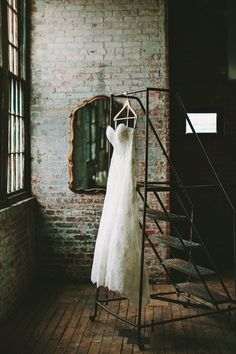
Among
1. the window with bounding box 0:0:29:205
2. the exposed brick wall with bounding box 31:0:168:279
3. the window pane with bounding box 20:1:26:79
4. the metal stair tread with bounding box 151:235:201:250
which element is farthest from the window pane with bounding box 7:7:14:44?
the metal stair tread with bounding box 151:235:201:250

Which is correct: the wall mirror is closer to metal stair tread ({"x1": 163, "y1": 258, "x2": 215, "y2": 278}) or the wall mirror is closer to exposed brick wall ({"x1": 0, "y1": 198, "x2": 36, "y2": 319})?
exposed brick wall ({"x1": 0, "y1": 198, "x2": 36, "y2": 319})

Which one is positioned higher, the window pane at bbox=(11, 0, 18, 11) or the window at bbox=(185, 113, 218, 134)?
the window pane at bbox=(11, 0, 18, 11)

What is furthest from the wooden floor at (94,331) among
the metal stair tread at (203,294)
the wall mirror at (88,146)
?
the wall mirror at (88,146)

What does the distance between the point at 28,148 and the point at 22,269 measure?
4.50ft

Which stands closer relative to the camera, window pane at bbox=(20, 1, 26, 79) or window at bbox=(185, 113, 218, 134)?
window pane at bbox=(20, 1, 26, 79)

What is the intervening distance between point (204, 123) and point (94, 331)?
11.7 feet

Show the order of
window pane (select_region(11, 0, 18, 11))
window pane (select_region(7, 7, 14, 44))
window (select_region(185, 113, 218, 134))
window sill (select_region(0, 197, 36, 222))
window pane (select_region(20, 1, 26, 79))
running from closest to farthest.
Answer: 1. window sill (select_region(0, 197, 36, 222))
2. window pane (select_region(7, 7, 14, 44))
3. window pane (select_region(11, 0, 18, 11))
4. window pane (select_region(20, 1, 26, 79))
5. window (select_region(185, 113, 218, 134))

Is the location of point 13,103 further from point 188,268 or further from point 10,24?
point 188,268

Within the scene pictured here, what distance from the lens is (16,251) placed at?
4.62 m

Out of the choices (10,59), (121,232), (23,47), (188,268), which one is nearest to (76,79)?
(23,47)

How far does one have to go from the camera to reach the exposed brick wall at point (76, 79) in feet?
17.1

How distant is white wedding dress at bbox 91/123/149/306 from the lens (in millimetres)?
3674

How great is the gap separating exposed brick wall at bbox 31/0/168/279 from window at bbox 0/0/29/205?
143 millimetres

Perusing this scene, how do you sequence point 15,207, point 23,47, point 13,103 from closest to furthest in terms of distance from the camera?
point 15,207 → point 13,103 → point 23,47
